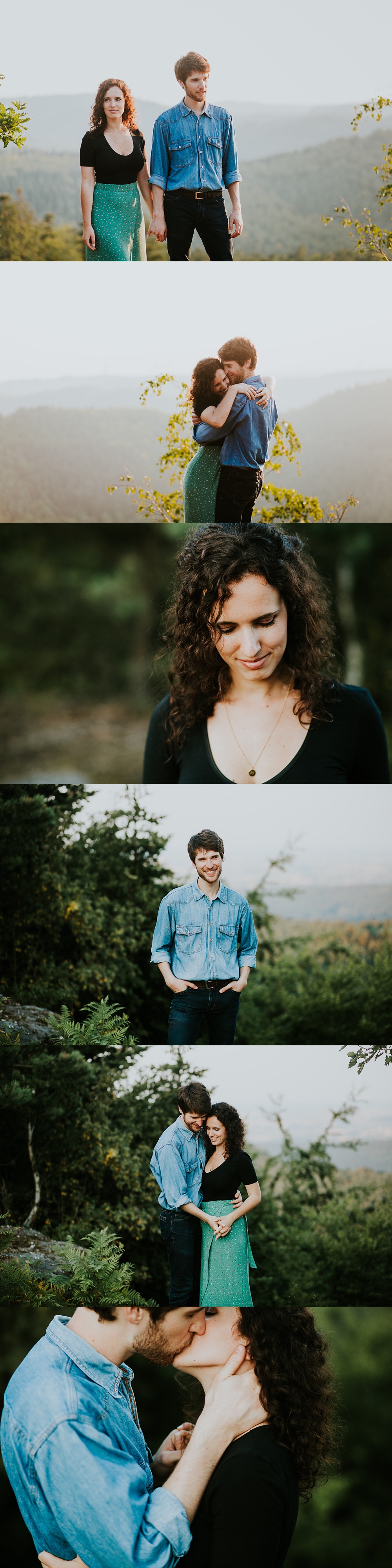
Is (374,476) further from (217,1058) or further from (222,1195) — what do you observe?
(222,1195)

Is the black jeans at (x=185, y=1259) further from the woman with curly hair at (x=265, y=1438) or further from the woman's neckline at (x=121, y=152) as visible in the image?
the woman's neckline at (x=121, y=152)

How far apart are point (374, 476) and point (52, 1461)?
2.42 meters

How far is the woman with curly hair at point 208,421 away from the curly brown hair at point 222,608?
69mm

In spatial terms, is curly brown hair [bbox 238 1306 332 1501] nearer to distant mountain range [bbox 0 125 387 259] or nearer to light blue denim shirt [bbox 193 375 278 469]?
light blue denim shirt [bbox 193 375 278 469]

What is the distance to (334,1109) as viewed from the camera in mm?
2795

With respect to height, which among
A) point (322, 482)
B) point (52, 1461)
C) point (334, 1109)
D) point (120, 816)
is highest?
point (322, 482)

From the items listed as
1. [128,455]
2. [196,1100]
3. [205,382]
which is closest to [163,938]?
[196,1100]

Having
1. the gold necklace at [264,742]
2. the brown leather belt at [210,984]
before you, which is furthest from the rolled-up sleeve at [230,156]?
the brown leather belt at [210,984]

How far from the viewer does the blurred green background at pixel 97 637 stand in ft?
9.46

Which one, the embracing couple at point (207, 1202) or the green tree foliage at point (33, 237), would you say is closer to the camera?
the embracing couple at point (207, 1202)

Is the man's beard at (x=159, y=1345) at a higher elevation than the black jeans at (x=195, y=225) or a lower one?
lower

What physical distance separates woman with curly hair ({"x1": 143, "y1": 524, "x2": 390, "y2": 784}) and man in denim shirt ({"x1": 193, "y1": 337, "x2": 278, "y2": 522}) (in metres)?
0.09

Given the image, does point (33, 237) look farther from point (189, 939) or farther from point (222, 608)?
point (189, 939)

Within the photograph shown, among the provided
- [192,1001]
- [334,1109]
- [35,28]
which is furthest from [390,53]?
[334,1109]
